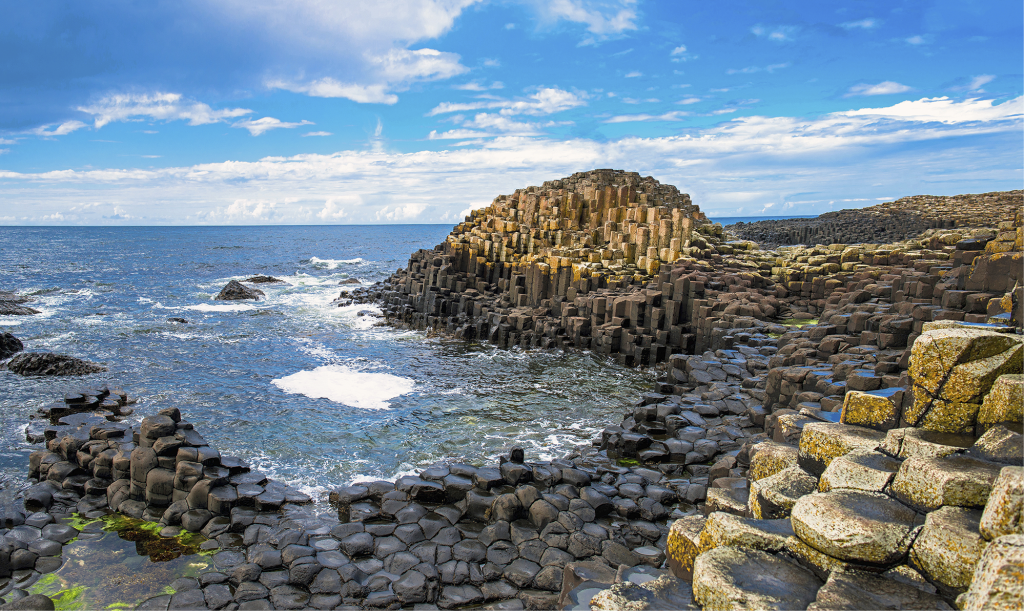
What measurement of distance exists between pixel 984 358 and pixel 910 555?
1759 millimetres

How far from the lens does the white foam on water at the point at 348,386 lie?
14969mm

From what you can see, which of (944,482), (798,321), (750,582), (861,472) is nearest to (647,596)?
(750,582)

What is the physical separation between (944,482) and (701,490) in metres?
5.12

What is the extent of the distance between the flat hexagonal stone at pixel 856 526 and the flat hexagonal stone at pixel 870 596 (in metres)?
0.13

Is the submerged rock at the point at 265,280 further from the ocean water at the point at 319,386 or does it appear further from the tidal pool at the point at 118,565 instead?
the tidal pool at the point at 118,565

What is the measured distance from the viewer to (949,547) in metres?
3.19

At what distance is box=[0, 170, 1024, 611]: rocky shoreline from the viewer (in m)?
3.48

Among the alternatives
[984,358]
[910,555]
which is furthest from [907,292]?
[910,555]

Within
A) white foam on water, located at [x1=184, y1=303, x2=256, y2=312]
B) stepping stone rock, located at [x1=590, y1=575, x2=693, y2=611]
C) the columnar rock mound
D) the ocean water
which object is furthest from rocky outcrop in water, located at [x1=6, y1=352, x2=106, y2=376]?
the columnar rock mound

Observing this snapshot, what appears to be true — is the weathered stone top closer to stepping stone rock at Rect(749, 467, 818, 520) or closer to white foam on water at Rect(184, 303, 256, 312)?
white foam on water at Rect(184, 303, 256, 312)

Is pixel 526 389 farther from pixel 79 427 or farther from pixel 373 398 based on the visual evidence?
pixel 79 427

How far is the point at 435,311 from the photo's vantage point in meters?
25.9

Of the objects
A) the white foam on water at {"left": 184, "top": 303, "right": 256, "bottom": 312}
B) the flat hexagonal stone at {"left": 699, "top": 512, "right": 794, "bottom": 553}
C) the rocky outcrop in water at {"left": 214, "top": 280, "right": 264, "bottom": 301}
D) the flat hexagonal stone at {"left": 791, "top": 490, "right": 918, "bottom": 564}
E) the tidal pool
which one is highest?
the flat hexagonal stone at {"left": 791, "top": 490, "right": 918, "bottom": 564}

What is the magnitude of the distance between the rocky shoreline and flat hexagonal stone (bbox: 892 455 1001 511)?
0.02 metres
